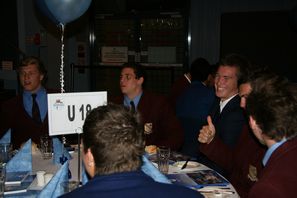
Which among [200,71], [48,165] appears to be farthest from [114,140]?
[200,71]

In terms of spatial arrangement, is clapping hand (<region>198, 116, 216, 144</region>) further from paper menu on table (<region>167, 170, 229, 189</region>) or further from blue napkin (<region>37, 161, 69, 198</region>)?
blue napkin (<region>37, 161, 69, 198</region>)

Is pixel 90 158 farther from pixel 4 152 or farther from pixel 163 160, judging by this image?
pixel 4 152

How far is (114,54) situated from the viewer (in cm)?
741

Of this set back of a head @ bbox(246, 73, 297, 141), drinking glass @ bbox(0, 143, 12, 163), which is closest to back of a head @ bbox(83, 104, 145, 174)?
back of a head @ bbox(246, 73, 297, 141)

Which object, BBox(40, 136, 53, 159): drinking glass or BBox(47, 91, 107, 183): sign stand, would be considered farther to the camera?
BBox(40, 136, 53, 159): drinking glass

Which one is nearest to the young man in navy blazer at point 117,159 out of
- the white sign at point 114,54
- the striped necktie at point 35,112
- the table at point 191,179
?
the table at point 191,179

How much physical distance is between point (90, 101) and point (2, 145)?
26.4 inches

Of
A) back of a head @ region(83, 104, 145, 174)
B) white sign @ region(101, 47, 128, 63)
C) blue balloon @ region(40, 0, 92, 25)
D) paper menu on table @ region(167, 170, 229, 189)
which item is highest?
blue balloon @ region(40, 0, 92, 25)

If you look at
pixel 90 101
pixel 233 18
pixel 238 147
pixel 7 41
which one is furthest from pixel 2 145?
pixel 233 18

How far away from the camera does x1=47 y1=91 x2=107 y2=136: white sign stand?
2.26 metres

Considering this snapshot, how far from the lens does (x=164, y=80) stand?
7.22 metres

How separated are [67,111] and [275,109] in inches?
45.8

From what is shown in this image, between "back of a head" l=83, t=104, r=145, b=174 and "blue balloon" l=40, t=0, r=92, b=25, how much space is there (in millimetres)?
2005

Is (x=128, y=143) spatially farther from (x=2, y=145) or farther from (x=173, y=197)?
(x=2, y=145)
